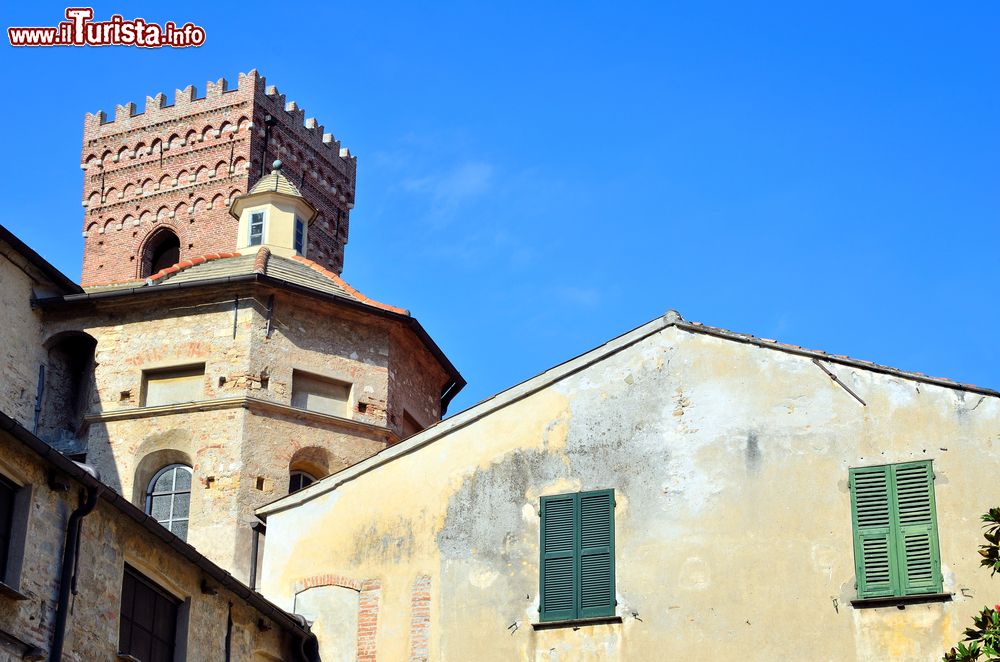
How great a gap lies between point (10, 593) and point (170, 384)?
11.7 m

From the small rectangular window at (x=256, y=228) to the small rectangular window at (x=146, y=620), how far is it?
46.8 ft

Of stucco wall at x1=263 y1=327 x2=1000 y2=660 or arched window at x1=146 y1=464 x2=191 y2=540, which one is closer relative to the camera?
stucco wall at x1=263 y1=327 x2=1000 y2=660

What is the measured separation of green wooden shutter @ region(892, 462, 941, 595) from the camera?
1858cm

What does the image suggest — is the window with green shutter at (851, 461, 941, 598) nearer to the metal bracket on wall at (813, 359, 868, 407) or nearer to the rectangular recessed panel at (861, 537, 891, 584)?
the rectangular recessed panel at (861, 537, 891, 584)

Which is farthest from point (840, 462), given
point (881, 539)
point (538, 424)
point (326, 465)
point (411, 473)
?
point (326, 465)

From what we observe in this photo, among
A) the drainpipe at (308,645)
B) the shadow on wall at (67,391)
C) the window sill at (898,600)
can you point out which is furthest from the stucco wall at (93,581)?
the shadow on wall at (67,391)

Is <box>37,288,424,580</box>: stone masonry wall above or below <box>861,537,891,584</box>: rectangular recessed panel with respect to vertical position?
A: above

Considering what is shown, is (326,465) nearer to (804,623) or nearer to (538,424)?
(538,424)

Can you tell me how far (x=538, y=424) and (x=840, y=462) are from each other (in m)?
3.84

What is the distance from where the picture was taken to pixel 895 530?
18.9 metres

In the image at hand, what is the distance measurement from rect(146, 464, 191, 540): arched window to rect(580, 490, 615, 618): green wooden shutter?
29.0ft

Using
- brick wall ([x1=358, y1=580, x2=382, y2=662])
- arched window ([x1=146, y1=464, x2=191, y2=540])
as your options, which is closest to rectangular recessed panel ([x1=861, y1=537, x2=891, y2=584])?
brick wall ([x1=358, y1=580, x2=382, y2=662])

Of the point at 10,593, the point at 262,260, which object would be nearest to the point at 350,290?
the point at 262,260

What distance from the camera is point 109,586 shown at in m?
A: 17.5
